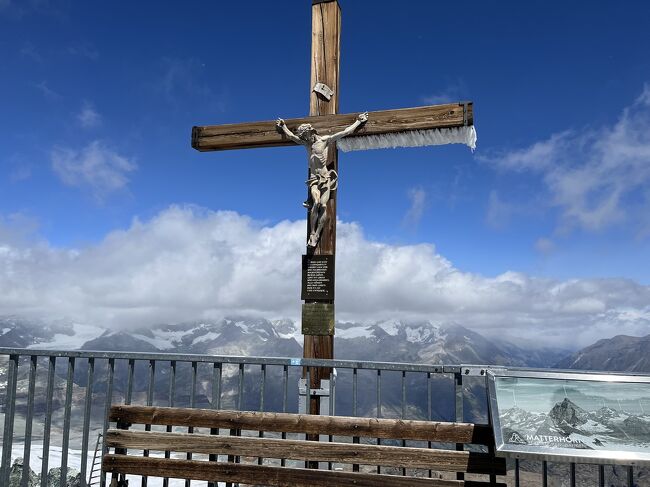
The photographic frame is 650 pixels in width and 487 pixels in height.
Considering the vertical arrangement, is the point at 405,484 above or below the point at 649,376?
below

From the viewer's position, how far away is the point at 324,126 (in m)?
7.50

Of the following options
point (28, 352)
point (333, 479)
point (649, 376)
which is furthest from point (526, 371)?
point (28, 352)

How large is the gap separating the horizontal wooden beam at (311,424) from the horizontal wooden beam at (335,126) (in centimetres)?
392

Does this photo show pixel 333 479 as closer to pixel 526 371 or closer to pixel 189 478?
Result: pixel 189 478

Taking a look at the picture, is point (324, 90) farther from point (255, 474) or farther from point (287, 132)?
point (255, 474)

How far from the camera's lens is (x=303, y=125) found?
7.41 metres

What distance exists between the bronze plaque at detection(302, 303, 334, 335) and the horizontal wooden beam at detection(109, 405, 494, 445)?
1625 millimetres

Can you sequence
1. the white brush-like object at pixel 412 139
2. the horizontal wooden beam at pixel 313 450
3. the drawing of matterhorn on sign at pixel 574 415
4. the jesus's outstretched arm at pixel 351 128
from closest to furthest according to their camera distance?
1. the drawing of matterhorn on sign at pixel 574 415
2. the horizontal wooden beam at pixel 313 450
3. the white brush-like object at pixel 412 139
4. the jesus's outstretched arm at pixel 351 128

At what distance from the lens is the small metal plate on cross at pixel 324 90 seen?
7625 mm

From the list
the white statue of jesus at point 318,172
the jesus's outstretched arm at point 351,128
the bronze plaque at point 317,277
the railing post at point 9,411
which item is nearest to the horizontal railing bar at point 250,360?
the railing post at point 9,411

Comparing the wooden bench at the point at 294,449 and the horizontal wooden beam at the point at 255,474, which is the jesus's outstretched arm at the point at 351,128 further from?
the horizontal wooden beam at the point at 255,474

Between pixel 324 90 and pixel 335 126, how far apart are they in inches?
24.0

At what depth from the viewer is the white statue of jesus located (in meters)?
7.02

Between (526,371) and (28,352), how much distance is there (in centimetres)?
556
